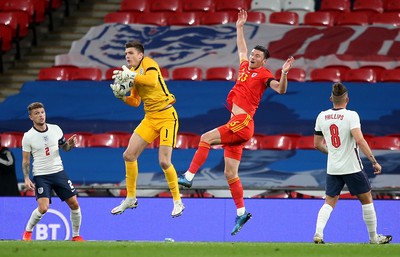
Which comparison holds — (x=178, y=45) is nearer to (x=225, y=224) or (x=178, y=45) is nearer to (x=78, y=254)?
(x=225, y=224)

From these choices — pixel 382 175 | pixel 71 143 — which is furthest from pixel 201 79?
pixel 71 143

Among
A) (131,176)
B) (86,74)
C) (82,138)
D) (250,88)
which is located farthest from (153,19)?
(250,88)

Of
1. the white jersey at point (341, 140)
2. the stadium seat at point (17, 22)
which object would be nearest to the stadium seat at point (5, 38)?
the stadium seat at point (17, 22)

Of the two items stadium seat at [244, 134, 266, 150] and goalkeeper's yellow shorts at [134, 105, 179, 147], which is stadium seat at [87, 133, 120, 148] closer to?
stadium seat at [244, 134, 266, 150]

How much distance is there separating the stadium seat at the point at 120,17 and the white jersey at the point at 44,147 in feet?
30.9

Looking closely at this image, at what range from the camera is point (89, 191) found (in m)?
19.6

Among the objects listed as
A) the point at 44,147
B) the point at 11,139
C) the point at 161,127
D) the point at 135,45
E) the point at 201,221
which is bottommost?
the point at 201,221

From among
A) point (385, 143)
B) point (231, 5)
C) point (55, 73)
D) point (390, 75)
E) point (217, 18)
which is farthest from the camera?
point (231, 5)

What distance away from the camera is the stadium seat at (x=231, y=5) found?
24.7 metres

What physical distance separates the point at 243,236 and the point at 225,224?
0.36 m

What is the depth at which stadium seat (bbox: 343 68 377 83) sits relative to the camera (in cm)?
2184

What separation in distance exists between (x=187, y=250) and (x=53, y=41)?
14568 mm

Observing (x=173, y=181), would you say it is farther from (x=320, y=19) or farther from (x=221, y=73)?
(x=320, y=19)

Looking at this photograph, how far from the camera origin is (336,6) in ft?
80.2
